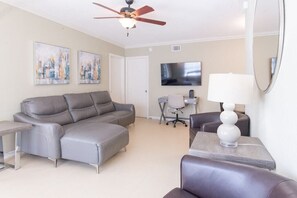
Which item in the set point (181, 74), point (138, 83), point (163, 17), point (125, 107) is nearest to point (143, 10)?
point (163, 17)

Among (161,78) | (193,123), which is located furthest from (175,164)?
(161,78)

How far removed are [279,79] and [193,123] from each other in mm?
1899

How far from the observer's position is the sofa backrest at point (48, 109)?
2.96 meters

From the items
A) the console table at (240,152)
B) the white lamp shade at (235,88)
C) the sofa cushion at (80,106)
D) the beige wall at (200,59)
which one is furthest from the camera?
the beige wall at (200,59)

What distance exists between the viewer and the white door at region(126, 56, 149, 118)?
614cm

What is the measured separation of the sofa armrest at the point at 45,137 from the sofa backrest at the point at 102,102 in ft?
5.43

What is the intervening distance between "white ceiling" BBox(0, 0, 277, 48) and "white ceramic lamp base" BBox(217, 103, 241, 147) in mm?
747

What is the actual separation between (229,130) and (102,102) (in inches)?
135

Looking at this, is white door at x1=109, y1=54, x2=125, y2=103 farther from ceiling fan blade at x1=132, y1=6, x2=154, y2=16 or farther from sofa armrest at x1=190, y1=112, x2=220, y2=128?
sofa armrest at x1=190, y1=112, x2=220, y2=128

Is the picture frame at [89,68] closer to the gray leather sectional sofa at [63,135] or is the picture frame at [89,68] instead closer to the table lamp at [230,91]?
the gray leather sectional sofa at [63,135]

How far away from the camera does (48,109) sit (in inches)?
124

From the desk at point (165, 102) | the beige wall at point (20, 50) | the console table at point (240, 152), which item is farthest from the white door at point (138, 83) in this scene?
the console table at point (240, 152)

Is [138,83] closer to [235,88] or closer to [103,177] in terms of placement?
[103,177]

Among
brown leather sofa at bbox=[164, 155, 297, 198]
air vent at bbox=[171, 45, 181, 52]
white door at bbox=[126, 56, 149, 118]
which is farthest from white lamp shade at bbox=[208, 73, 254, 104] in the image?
white door at bbox=[126, 56, 149, 118]
